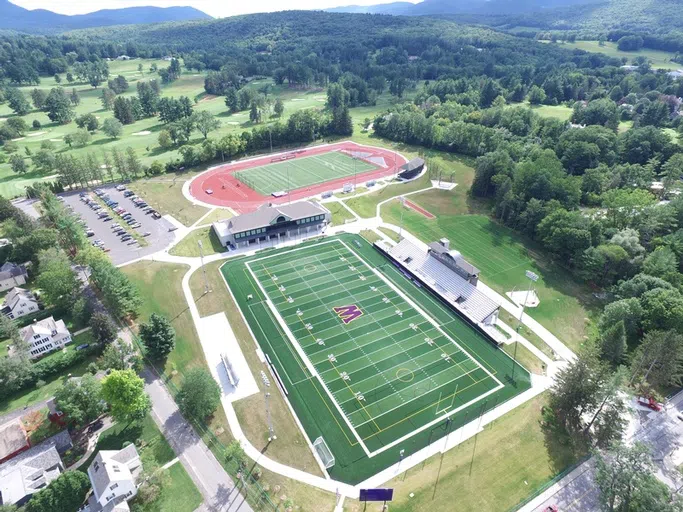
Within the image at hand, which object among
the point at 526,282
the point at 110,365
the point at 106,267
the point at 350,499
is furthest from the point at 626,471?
the point at 106,267

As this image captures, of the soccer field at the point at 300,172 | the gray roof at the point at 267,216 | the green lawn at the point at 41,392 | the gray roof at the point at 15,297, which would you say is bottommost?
the green lawn at the point at 41,392

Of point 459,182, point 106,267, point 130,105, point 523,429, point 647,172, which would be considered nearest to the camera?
point 523,429

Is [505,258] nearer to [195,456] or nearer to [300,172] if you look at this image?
[195,456]

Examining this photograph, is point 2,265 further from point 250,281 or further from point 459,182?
point 459,182

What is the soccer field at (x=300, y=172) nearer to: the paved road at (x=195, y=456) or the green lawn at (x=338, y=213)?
the green lawn at (x=338, y=213)

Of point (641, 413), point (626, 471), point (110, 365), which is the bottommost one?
point (641, 413)

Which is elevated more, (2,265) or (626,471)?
(626,471)

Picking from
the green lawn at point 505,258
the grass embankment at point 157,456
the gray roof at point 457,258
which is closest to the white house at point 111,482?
the grass embankment at point 157,456
